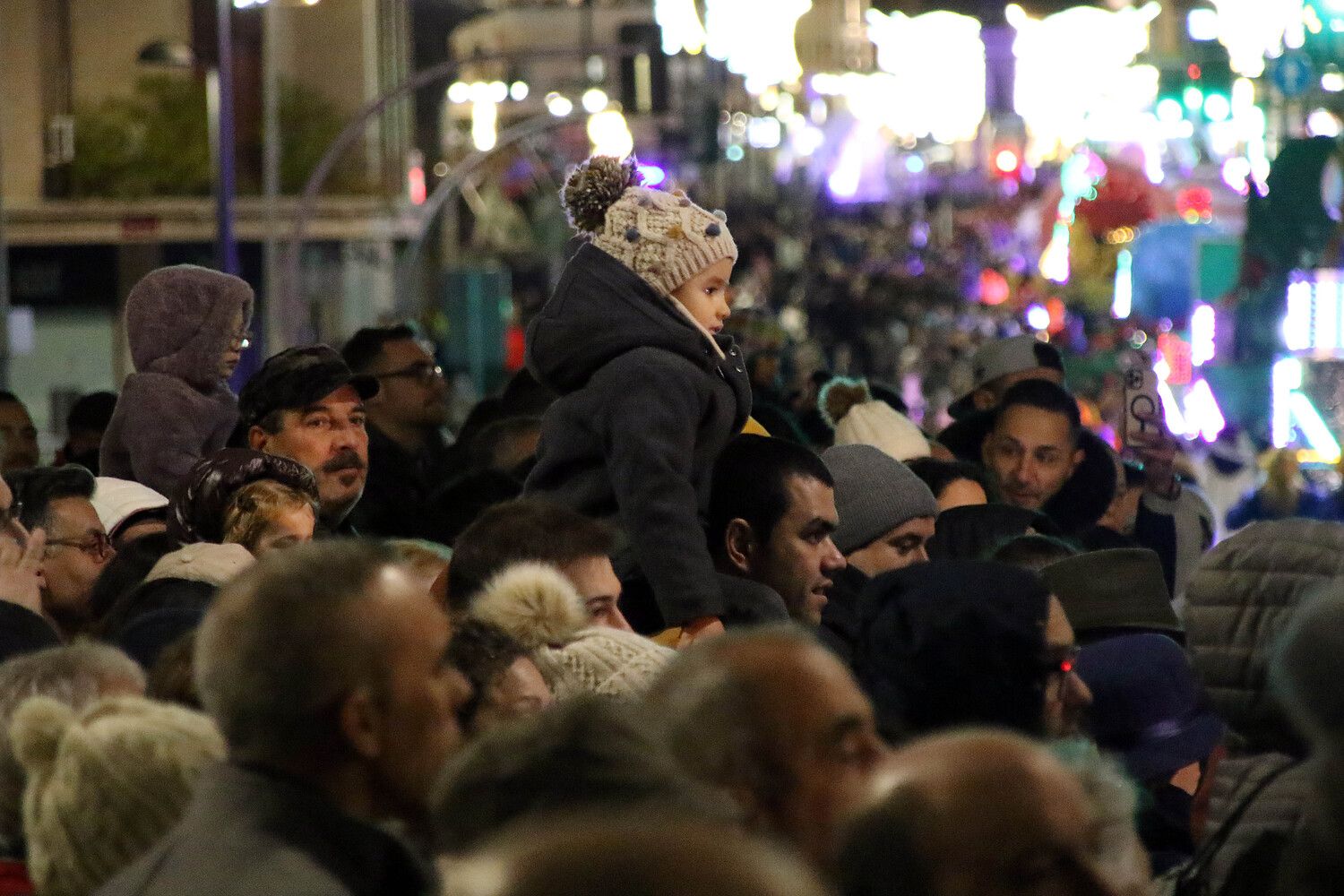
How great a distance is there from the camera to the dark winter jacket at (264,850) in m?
3.19

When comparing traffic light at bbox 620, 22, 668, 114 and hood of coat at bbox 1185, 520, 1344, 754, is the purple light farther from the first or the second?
traffic light at bbox 620, 22, 668, 114

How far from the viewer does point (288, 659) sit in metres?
3.28

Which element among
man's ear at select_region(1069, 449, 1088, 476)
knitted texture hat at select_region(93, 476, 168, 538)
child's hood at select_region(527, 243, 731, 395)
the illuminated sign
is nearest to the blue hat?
child's hood at select_region(527, 243, 731, 395)

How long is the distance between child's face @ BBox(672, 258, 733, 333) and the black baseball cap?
4.50ft

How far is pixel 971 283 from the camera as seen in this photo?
54438 millimetres

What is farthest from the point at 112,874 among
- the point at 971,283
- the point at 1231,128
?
the point at 971,283

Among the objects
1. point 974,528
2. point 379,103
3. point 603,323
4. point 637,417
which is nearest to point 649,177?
point 974,528

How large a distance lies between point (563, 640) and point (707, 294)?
173cm

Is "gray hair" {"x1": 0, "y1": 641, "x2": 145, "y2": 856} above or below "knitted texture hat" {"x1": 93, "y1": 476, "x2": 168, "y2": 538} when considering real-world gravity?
above

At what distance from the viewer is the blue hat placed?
5.47 metres

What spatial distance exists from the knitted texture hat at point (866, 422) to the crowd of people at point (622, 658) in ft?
1.16

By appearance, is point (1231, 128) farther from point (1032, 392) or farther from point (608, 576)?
point (608, 576)

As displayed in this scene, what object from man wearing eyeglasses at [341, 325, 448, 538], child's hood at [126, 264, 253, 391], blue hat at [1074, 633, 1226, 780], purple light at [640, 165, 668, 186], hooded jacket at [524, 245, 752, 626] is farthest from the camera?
man wearing eyeglasses at [341, 325, 448, 538]

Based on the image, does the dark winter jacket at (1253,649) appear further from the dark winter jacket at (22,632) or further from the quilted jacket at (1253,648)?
the dark winter jacket at (22,632)
